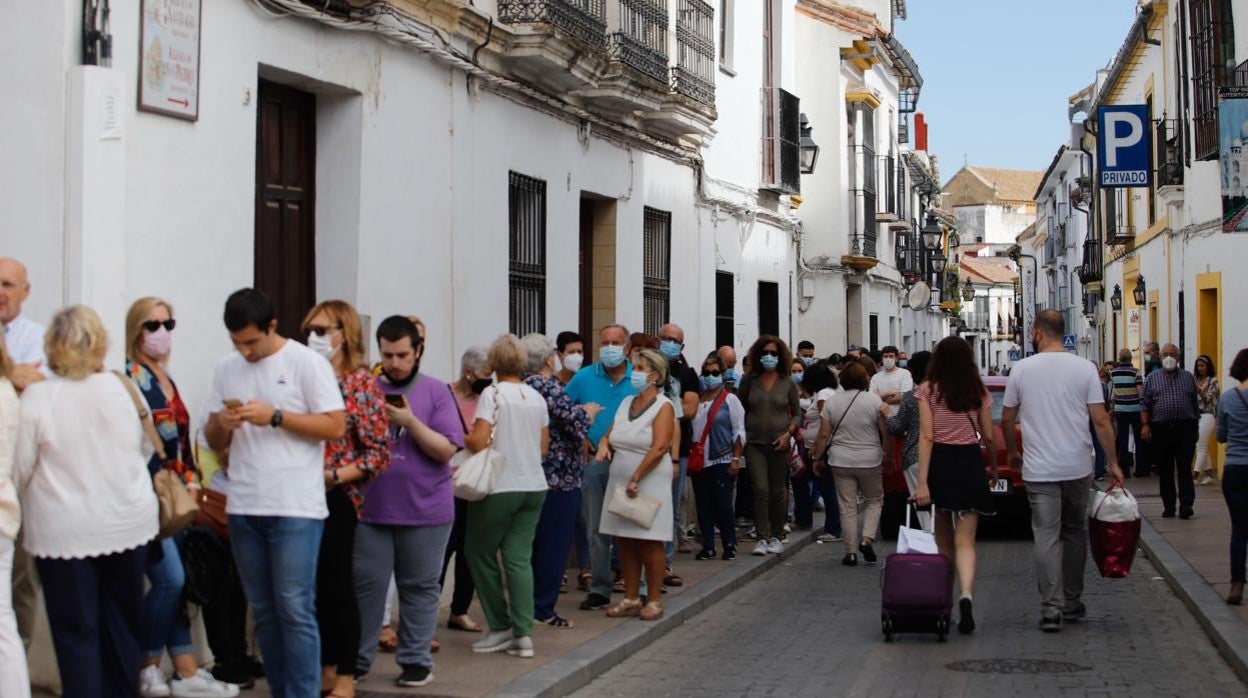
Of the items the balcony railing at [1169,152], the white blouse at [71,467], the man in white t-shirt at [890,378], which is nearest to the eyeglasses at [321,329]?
the white blouse at [71,467]

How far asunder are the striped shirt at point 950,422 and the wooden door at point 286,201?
3.89 m

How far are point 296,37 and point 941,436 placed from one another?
4553mm

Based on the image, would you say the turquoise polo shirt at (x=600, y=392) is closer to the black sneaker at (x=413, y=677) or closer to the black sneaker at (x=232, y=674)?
the black sneaker at (x=413, y=677)

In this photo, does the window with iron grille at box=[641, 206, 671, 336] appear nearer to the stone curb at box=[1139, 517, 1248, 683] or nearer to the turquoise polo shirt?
the stone curb at box=[1139, 517, 1248, 683]

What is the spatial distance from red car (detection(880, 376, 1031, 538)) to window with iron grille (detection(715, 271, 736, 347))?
4179 mm

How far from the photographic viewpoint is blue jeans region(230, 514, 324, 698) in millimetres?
6719

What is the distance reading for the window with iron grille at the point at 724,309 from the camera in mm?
19969

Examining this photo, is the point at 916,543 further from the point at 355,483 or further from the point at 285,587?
the point at 285,587

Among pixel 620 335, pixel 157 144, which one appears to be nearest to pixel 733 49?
pixel 620 335

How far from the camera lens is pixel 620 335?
11180 millimetres

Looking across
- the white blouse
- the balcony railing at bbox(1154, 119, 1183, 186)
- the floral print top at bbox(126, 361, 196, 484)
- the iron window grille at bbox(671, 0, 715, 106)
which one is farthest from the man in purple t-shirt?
the balcony railing at bbox(1154, 119, 1183, 186)

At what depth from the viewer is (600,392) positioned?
11.0m

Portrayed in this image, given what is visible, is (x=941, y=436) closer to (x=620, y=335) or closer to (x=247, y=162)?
(x=620, y=335)

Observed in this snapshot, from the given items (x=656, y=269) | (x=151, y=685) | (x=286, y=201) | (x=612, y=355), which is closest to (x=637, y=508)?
(x=612, y=355)
